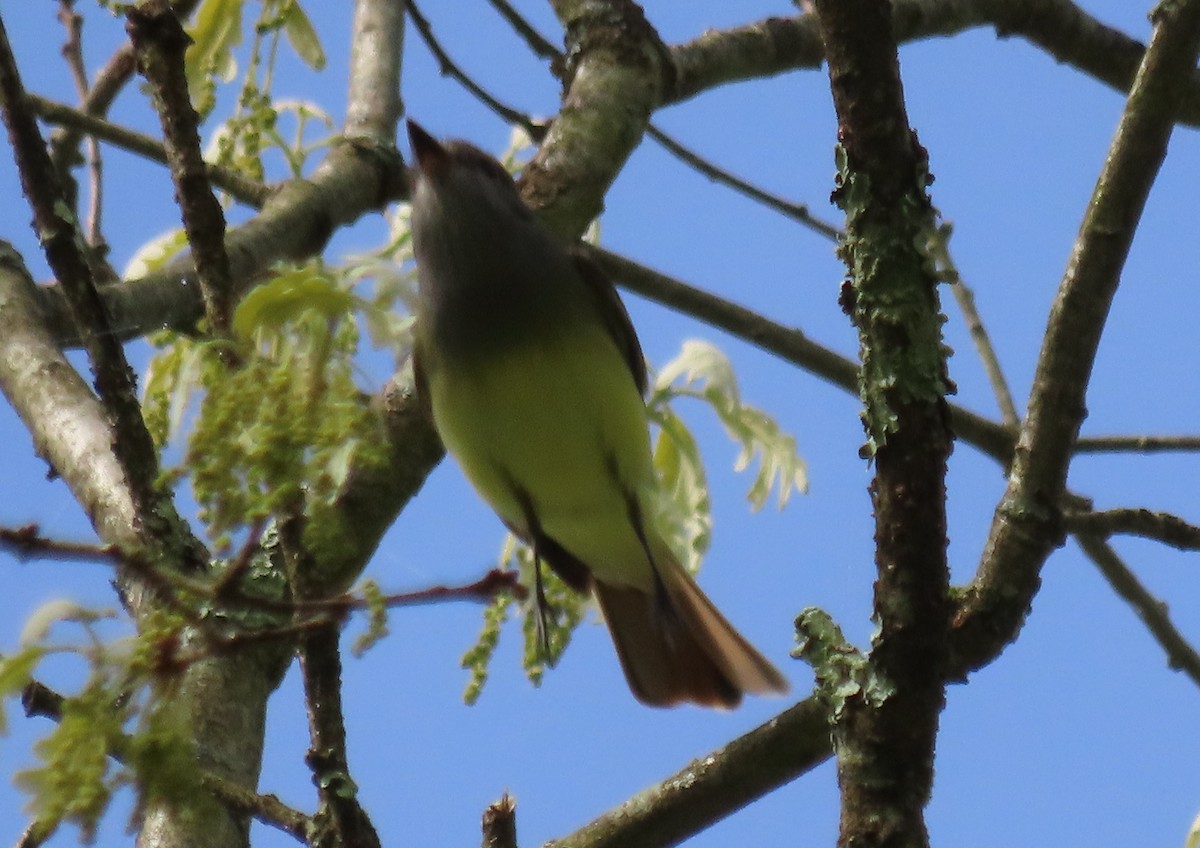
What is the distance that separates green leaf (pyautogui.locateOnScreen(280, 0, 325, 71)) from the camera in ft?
12.5

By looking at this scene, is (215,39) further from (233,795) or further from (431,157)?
(233,795)

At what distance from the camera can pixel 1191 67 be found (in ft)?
7.25

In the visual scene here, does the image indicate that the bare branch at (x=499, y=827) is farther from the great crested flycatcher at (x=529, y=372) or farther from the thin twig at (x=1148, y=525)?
the great crested flycatcher at (x=529, y=372)

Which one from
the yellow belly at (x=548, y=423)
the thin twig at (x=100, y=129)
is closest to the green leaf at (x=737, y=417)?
the yellow belly at (x=548, y=423)

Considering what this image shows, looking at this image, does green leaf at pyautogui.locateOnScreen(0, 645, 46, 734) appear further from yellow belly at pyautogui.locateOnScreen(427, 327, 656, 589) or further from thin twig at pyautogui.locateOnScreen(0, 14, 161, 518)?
yellow belly at pyautogui.locateOnScreen(427, 327, 656, 589)

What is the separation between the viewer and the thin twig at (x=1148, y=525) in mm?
2273

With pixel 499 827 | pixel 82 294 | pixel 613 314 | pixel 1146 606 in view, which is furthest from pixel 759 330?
pixel 82 294

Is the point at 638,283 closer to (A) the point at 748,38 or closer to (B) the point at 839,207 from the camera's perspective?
(A) the point at 748,38

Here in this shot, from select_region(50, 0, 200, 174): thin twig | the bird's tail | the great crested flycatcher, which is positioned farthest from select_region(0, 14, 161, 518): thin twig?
select_region(50, 0, 200, 174): thin twig

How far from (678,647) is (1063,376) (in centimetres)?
194

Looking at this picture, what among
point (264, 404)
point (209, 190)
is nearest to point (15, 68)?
point (209, 190)

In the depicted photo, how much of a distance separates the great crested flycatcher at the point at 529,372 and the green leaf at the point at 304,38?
0.52 m

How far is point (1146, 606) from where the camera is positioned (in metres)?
3.40

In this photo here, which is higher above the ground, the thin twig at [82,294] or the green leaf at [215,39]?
the green leaf at [215,39]
